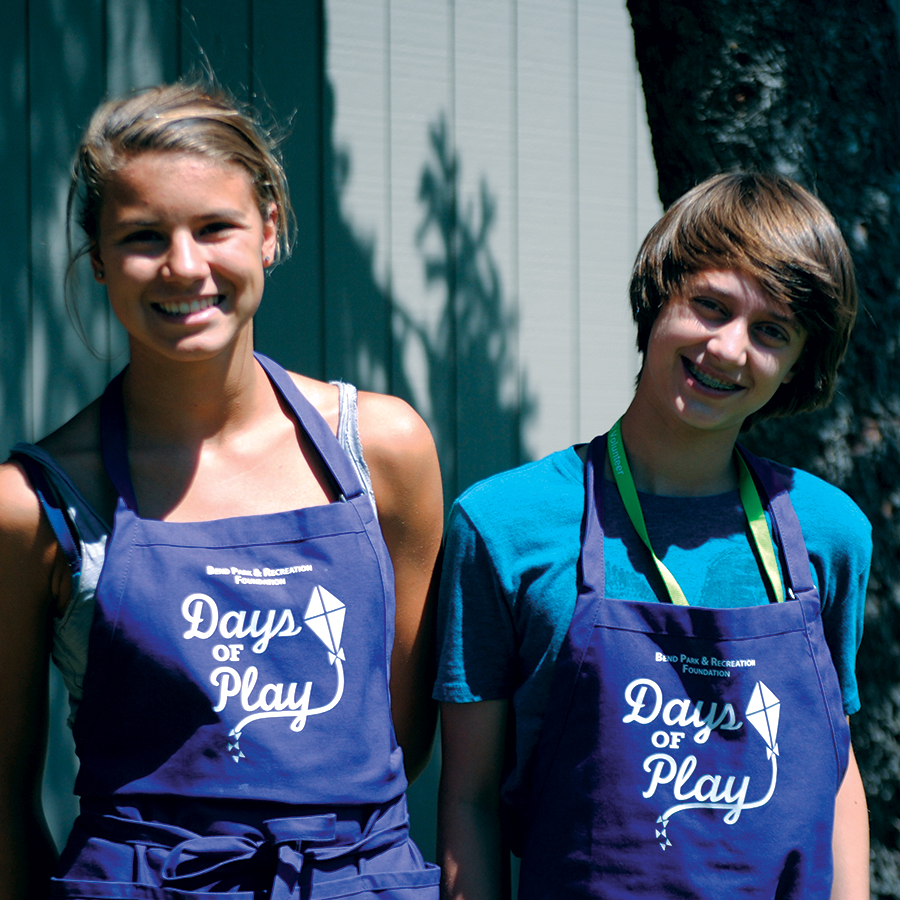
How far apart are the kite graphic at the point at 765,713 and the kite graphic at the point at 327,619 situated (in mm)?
618

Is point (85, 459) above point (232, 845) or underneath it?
above

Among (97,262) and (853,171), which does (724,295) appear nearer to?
(853,171)

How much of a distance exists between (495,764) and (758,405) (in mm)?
712

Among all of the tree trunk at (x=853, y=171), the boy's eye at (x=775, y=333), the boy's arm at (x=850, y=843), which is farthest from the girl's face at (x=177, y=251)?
the boy's arm at (x=850, y=843)

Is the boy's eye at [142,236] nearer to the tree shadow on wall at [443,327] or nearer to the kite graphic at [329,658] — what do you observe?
the kite graphic at [329,658]

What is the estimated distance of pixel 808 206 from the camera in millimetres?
1627

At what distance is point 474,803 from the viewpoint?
5.11ft

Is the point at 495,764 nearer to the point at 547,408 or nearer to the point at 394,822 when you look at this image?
the point at 394,822

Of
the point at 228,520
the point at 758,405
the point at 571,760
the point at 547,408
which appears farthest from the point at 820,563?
the point at 547,408

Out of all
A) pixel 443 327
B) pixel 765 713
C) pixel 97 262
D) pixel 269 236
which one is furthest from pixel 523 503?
pixel 443 327

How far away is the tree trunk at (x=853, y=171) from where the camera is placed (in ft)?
7.00

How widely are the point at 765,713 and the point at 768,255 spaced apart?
2.28ft

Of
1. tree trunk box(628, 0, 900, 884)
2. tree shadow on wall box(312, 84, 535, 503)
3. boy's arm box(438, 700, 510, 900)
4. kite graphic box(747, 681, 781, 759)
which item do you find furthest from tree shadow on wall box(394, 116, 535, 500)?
kite graphic box(747, 681, 781, 759)

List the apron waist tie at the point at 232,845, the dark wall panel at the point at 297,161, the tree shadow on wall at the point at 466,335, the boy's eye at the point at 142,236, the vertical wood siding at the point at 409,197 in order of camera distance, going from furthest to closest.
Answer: the tree shadow on wall at the point at 466,335
the dark wall panel at the point at 297,161
the vertical wood siding at the point at 409,197
the boy's eye at the point at 142,236
the apron waist tie at the point at 232,845
